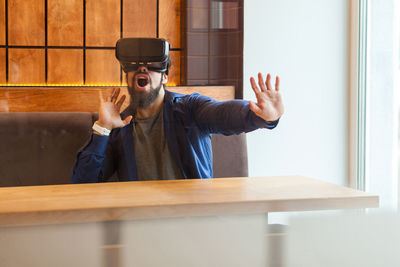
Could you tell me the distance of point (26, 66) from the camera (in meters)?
0.83

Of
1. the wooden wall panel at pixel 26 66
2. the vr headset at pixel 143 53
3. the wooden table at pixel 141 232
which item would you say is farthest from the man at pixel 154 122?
the wooden table at pixel 141 232

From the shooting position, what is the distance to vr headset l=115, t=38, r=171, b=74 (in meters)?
0.87

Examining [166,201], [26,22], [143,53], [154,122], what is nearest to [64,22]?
[26,22]

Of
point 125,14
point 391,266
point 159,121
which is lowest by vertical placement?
point 391,266

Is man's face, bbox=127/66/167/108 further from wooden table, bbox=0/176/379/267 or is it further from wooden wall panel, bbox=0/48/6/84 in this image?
wooden table, bbox=0/176/379/267

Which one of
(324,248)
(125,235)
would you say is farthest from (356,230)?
(125,235)

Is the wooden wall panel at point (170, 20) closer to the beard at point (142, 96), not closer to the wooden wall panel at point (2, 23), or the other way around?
the beard at point (142, 96)

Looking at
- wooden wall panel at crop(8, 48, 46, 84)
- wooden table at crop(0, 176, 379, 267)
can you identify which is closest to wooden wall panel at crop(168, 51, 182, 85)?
wooden wall panel at crop(8, 48, 46, 84)

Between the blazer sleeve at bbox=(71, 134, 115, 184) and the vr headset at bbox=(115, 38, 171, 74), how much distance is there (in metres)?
0.17

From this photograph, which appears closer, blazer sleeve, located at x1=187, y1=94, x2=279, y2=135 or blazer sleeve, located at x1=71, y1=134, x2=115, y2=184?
blazer sleeve, located at x1=71, y1=134, x2=115, y2=184

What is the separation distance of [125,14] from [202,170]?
0.38 meters

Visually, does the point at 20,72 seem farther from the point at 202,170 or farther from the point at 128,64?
the point at 202,170

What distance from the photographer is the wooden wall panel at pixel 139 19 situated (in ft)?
2.83

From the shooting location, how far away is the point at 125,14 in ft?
2.86
